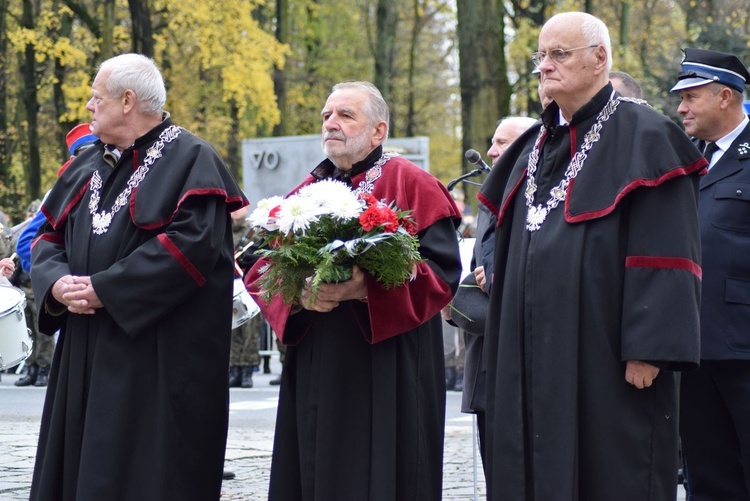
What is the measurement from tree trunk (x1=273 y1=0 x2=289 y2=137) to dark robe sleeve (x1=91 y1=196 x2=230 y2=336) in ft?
79.3

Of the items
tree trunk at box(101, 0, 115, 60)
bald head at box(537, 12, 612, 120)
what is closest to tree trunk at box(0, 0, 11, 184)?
tree trunk at box(101, 0, 115, 60)

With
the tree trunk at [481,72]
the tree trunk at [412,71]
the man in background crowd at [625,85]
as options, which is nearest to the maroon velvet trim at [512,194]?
the man in background crowd at [625,85]

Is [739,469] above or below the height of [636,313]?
below

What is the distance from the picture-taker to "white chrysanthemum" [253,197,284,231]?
5.18 metres

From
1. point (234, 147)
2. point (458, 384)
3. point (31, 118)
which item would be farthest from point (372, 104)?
point (234, 147)

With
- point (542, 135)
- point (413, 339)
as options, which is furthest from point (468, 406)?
point (542, 135)

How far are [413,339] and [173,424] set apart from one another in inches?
49.0

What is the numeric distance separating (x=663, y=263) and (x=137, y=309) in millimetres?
2453

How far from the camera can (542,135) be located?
5121 mm

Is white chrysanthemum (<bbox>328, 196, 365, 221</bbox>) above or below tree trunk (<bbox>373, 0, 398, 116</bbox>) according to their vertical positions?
below

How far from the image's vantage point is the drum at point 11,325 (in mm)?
8706

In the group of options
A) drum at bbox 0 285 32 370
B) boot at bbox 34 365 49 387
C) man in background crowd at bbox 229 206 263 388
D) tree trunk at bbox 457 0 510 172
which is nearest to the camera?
drum at bbox 0 285 32 370

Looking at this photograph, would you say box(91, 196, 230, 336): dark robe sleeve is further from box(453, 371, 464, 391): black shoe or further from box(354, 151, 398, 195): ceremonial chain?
box(453, 371, 464, 391): black shoe

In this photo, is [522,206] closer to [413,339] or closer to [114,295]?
[413,339]
